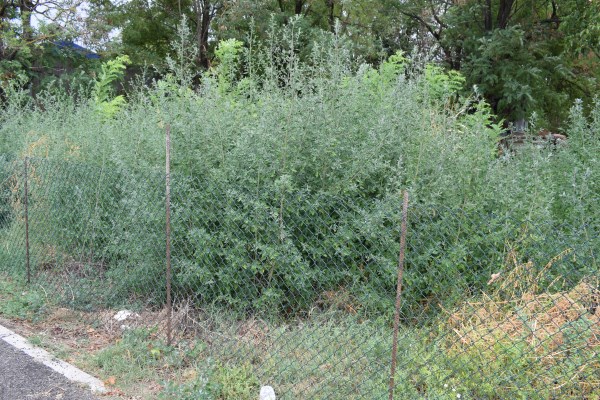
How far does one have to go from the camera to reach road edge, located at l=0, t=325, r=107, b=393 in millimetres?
4141

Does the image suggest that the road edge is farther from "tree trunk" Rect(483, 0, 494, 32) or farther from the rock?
"tree trunk" Rect(483, 0, 494, 32)

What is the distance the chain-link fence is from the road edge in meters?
0.63

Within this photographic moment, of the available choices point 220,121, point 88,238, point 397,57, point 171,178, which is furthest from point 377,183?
point 88,238

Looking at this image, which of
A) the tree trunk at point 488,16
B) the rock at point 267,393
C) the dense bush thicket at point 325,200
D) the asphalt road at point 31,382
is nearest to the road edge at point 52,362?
the asphalt road at point 31,382

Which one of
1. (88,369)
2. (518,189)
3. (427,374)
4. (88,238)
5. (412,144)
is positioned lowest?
(88,369)

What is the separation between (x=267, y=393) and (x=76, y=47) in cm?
1398

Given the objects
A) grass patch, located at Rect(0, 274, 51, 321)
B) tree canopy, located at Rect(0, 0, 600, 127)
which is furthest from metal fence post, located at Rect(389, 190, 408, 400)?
tree canopy, located at Rect(0, 0, 600, 127)

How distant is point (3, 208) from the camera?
7.51 m

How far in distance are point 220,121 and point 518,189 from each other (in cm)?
261

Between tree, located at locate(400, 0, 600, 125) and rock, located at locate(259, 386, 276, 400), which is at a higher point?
tree, located at locate(400, 0, 600, 125)

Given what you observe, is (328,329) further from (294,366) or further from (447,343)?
(447,343)

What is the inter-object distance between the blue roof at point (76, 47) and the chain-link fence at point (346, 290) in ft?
34.0

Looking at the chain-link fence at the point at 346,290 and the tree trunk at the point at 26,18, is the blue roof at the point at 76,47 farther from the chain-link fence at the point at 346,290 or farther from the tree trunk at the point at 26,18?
the chain-link fence at the point at 346,290

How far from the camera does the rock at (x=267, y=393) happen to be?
370 centimetres
